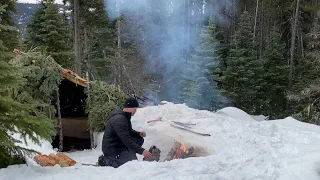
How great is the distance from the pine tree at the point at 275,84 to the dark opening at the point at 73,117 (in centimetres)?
1707

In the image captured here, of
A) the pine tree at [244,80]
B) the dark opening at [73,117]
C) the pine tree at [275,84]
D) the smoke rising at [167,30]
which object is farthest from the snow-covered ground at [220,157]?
the smoke rising at [167,30]

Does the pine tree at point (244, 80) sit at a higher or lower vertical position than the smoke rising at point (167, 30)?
lower

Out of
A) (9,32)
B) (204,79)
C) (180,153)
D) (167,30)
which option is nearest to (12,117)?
(180,153)

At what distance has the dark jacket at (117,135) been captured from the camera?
6.42m

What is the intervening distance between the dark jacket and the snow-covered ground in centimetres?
54

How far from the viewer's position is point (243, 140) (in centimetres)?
779

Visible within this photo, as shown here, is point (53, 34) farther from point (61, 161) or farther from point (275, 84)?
point (275, 84)

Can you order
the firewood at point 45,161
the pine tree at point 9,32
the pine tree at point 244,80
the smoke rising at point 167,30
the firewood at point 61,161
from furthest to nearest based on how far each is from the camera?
1. the smoke rising at point 167,30
2. the pine tree at point 244,80
3. the pine tree at point 9,32
4. the firewood at point 61,161
5. the firewood at point 45,161

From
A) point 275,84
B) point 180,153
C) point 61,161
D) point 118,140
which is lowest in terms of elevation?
point 275,84

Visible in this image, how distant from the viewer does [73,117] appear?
46.3ft

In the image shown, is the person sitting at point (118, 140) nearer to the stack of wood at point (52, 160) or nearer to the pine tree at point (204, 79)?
the stack of wood at point (52, 160)

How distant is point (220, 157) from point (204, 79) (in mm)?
17984

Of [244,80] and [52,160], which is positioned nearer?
[52,160]

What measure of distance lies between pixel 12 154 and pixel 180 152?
3.27 metres
